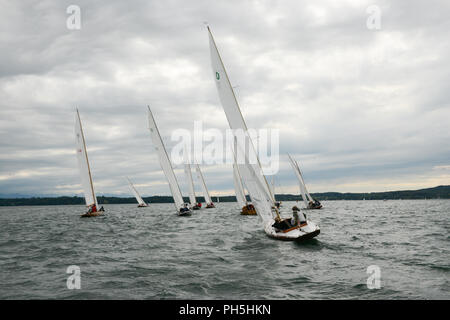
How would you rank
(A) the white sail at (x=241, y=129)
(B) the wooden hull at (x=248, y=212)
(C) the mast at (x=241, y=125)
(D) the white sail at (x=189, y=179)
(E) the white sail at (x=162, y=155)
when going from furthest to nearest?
(D) the white sail at (x=189, y=179) → (B) the wooden hull at (x=248, y=212) → (E) the white sail at (x=162, y=155) → (A) the white sail at (x=241, y=129) → (C) the mast at (x=241, y=125)

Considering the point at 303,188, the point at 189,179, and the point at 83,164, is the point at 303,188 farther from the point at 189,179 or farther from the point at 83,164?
the point at 83,164

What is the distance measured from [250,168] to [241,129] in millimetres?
2293

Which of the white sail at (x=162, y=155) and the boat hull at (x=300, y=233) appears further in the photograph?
the white sail at (x=162, y=155)

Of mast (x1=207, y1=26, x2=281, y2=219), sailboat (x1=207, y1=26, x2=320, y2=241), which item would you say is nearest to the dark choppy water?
sailboat (x1=207, y1=26, x2=320, y2=241)

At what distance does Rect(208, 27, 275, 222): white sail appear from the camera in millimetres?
18094

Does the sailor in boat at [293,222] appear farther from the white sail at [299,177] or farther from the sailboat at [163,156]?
the white sail at [299,177]

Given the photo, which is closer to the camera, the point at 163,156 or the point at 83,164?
the point at 163,156

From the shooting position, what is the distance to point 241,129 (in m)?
18.2

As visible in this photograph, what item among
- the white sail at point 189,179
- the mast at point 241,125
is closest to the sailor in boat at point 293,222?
the mast at point 241,125

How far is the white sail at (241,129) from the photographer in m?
18.1

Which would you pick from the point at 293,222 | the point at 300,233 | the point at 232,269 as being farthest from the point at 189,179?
the point at 232,269

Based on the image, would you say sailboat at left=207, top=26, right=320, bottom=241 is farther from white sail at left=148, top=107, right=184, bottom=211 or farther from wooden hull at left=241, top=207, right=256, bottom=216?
wooden hull at left=241, top=207, right=256, bottom=216

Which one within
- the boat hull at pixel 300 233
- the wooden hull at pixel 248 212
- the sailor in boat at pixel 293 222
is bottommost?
the wooden hull at pixel 248 212
